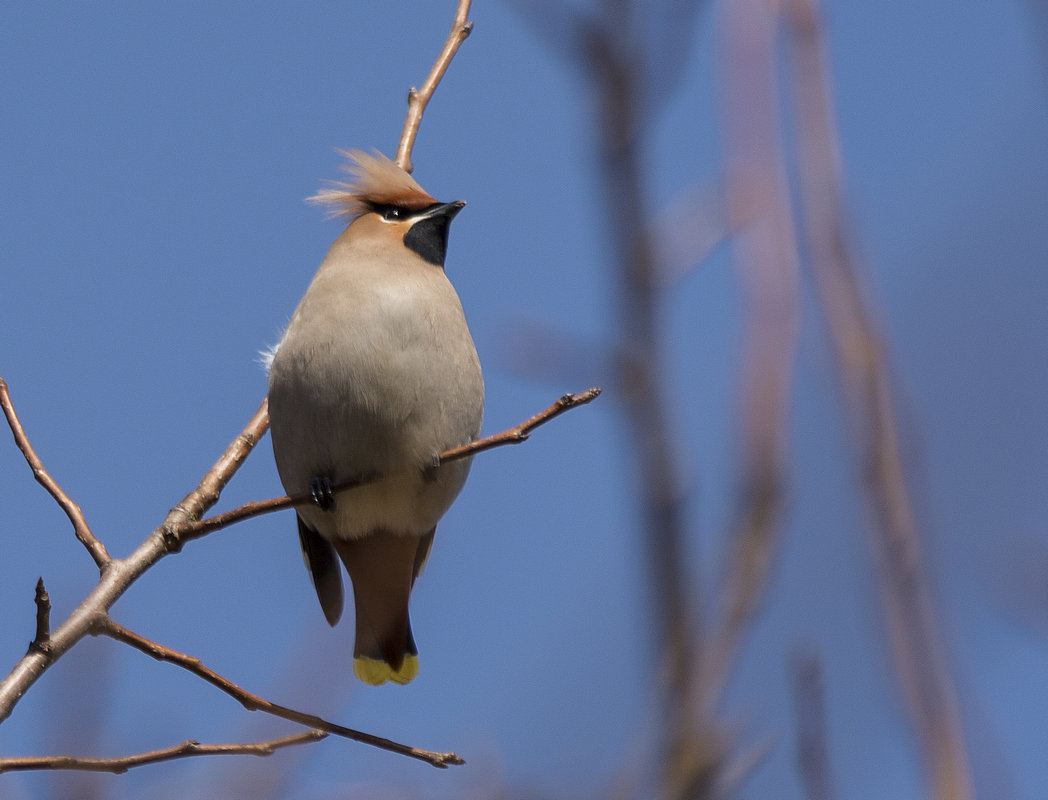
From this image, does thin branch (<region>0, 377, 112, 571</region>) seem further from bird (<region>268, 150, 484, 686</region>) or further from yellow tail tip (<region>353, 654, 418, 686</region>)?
yellow tail tip (<region>353, 654, 418, 686</region>)

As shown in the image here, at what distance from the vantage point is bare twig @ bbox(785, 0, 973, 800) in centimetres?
113

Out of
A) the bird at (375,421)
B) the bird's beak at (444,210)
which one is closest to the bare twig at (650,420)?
the bird at (375,421)

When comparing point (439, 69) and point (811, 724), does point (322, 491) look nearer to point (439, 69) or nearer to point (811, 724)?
point (439, 69)

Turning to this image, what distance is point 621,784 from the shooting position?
53.6 inches

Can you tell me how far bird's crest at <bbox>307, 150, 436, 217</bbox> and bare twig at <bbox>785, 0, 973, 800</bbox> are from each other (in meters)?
3.15

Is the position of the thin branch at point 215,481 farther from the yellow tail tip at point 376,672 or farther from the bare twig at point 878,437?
the bare twig at point 878,437

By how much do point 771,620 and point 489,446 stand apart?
1.54 metres

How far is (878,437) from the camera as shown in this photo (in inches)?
Answer: 49.4

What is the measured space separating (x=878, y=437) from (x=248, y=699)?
178cm

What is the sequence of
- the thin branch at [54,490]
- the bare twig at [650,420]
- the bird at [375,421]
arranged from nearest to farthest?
the bare twig at [650,420]
the thin branch at [54,490]
the bird at [375,421]

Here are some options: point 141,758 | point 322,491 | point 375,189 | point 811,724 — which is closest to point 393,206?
point 375,189

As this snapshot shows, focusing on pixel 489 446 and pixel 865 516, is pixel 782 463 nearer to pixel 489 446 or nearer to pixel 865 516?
pixel 865 516

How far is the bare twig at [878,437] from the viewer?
1133mm

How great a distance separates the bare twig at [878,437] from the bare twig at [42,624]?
1.60m
